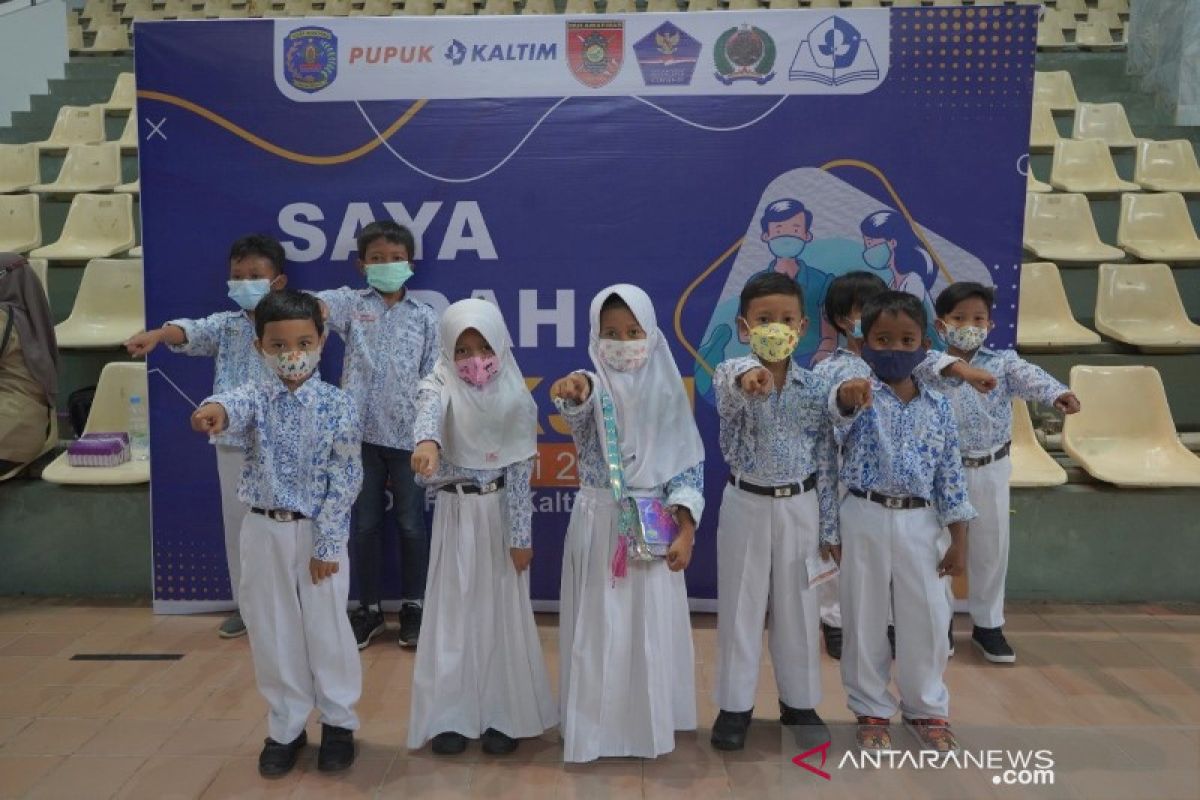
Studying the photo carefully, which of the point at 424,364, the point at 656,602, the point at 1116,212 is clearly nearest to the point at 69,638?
the point at 424,364

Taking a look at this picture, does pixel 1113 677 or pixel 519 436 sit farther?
pixel 1113 677

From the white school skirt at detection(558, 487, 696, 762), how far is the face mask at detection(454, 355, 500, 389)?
0.46 m

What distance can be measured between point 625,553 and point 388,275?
1.69 metres

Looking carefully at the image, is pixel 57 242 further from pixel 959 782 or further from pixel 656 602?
pixel 959 782

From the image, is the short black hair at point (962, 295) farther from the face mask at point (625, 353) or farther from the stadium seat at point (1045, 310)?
the stadium seat at point (1045, 310)

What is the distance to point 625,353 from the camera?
3.02m

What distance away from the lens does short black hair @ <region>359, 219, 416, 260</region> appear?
413 centimetres

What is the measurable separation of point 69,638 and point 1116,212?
678 centimetres

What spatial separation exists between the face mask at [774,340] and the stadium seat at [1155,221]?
467 cm

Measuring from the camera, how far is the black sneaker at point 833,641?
4.16m

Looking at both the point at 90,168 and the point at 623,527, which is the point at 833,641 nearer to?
Answer: the point at 623,527

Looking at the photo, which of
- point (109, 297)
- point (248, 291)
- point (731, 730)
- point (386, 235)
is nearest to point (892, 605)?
point (731, 730)

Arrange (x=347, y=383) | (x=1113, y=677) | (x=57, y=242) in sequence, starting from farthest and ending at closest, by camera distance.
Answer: (x=57, y=242) → (x=347, y=383) → (x=1113, y=677)

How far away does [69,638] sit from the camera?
4.36 meters
